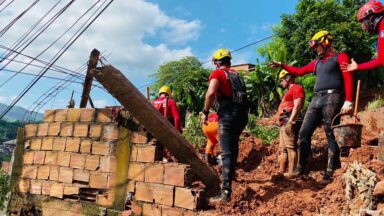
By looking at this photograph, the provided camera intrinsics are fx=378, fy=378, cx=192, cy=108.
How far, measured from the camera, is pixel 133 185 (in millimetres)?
4949

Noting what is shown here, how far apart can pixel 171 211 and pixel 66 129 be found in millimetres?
2438

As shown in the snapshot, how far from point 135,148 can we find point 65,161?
145 cm

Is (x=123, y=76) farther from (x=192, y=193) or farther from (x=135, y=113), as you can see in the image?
(x=192, y=193)

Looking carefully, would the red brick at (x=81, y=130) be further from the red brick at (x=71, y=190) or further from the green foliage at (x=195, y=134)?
the green foliage at (x=195, y=134)

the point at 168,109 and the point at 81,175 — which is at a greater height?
the point at 168,109

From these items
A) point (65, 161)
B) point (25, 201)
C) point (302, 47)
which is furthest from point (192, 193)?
point (302, 47)

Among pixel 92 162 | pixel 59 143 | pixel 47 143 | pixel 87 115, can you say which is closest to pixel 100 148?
pixel 92 162

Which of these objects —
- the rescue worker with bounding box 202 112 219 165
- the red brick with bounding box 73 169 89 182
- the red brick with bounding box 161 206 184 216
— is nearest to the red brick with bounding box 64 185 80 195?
the red brick with bounding box 73 169 89 182

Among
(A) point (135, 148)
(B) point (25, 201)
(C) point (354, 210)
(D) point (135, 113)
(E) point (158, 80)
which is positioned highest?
(E) point (158, 80)

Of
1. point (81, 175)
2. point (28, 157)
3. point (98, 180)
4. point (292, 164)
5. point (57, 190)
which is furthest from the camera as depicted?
point (28, 157)

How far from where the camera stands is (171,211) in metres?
4.46

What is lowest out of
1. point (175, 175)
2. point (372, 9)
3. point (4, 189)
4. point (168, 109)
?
point (4, 189)

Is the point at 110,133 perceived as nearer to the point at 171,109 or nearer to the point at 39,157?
the point at 171,109

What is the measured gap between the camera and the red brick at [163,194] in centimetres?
450
